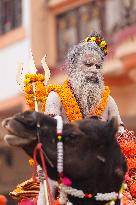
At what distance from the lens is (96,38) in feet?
21.4

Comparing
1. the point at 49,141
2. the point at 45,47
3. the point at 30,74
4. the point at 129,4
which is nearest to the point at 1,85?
the point at 45,47

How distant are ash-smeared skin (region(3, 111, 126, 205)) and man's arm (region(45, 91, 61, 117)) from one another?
1.33 metres

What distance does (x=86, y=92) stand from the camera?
6051 millimetres

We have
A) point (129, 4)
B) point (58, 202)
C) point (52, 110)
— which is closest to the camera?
point (58, 202)

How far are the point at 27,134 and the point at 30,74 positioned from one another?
2114 mm

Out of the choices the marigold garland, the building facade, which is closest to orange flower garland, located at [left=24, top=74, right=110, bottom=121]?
the marigold garland

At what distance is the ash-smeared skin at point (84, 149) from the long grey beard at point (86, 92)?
58.1 inches

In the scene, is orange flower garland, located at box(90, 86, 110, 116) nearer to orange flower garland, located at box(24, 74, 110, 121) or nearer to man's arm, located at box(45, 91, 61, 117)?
orange flower garland, located at box(24, 74, 110, 121)

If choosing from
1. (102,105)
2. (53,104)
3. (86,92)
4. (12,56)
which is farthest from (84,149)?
(12,56)

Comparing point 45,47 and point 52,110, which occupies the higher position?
point 45,47

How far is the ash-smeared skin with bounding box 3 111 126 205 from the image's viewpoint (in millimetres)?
4449

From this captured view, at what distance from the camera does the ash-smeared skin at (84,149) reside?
175 inches

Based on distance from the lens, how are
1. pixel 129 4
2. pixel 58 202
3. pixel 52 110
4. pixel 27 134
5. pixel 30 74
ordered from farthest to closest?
pixel 129 4, pixel 30 74, pixel 52 110, pixel 58 202, pixel 27 134

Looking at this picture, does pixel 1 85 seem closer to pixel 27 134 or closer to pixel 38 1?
pixel 38 1
